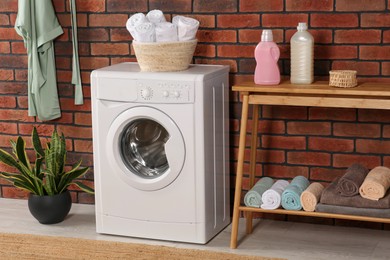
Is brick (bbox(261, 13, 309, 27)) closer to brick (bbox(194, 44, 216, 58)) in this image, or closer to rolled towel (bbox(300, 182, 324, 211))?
brick (bbox(194, 44, 216, 58))

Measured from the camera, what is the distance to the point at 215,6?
3.93 metres

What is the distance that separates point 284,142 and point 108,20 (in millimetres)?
1081

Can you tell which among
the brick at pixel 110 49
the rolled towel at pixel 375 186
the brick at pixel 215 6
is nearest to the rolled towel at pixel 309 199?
the rolled towel at pixel 375 186

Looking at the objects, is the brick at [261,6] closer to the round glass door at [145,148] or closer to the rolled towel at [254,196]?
the round glass door at [145,148]

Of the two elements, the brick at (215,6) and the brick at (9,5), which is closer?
the brick at (215,6)

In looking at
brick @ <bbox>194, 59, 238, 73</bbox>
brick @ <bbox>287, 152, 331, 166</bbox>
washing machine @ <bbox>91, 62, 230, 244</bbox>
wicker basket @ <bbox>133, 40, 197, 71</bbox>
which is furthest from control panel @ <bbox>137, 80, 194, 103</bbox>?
brick @ <bbox>287, 152, 331, 166</bbox>

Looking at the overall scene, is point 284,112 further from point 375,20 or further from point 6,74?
point 6,74

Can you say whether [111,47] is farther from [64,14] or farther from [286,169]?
[286,169]

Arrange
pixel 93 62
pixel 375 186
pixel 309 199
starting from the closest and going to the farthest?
pixel 375 186
pixel 309 199
pixel 93 62

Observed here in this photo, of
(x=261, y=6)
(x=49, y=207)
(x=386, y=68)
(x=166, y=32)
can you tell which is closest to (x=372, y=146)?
(x=386, y=68)

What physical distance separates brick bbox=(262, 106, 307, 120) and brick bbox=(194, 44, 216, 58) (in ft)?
1.21

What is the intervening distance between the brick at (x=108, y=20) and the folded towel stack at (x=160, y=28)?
14.9 inches

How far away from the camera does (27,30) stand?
4.12 metres

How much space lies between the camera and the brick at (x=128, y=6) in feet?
13.3
